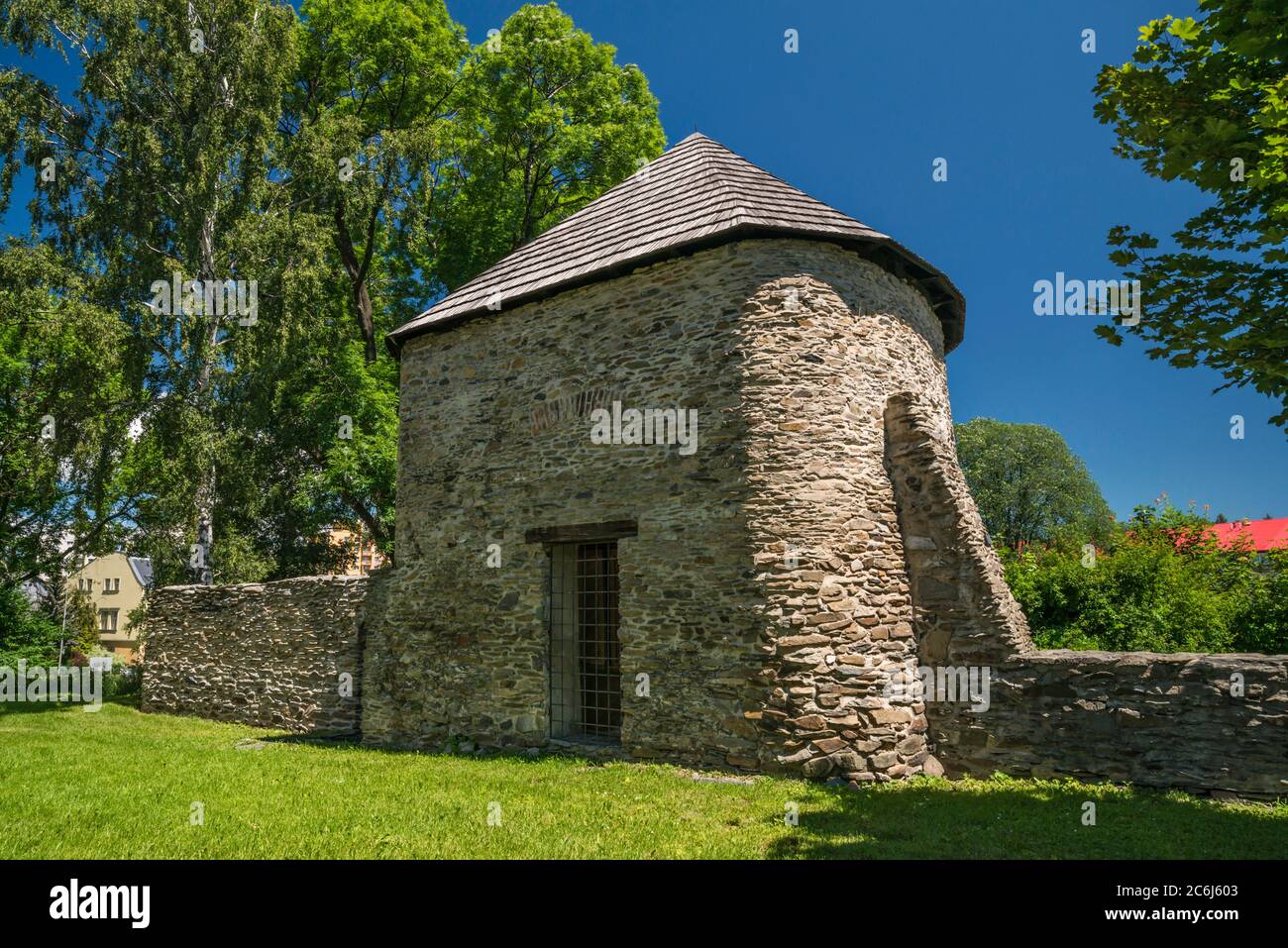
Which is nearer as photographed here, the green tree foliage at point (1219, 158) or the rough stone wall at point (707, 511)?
the green tree foliage at point (1219, 158)

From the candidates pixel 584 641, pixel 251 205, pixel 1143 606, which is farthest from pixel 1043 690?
pixel 251 205

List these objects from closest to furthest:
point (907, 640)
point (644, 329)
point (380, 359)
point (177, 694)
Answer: point (907, 640), point (644, 329), point (177, 694), point (380, 359)

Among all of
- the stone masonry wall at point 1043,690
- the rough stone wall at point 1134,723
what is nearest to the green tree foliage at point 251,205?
the stone masonry wall at point 1043,690

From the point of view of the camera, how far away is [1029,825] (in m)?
5.75

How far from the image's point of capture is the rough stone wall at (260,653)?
39.0 feet

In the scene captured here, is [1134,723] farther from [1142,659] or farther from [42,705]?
[42,705]

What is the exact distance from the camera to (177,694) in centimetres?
1444

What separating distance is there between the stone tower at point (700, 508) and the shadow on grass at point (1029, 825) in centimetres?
101

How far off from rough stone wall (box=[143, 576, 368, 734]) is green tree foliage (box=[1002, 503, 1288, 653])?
11.5 metres

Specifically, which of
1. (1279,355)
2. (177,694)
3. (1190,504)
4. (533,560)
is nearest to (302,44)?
(177,694)

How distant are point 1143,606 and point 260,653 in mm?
15309

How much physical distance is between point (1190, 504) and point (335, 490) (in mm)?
19785

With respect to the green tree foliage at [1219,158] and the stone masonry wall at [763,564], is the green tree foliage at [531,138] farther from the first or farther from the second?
the green tree foliage at [1219,158]
